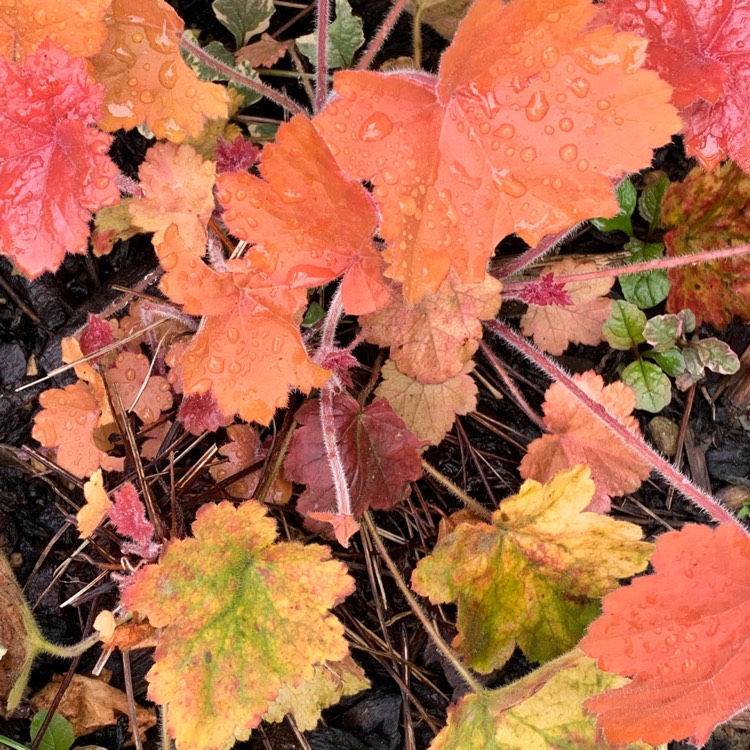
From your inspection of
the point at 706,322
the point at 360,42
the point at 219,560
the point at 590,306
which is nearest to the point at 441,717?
the point at 219,560

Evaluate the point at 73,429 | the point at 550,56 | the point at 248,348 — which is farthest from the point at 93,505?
the point at 550,56

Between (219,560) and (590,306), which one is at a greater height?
(590,306)

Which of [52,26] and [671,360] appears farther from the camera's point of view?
[671,360]

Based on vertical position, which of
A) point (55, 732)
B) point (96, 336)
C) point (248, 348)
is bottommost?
point (55, 732)

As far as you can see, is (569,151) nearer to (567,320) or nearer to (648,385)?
(567,320)

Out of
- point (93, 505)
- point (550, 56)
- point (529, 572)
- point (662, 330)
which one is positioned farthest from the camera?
point (662, 330)

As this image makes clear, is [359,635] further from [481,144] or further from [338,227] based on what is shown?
[481,144]
